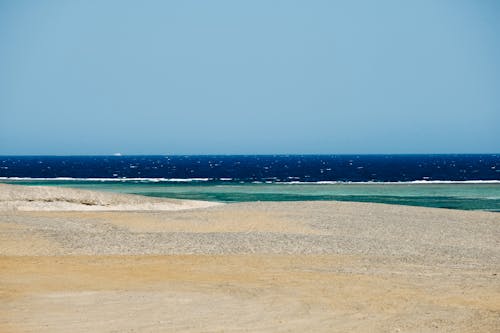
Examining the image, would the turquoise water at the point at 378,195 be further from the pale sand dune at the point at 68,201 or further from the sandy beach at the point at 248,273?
the sandy beach at the point at 248,273

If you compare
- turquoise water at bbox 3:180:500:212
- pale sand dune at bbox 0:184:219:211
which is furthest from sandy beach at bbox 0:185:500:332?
turquoise water at bbox 3:180:500:212

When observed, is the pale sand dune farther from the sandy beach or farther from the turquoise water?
the turquoise water

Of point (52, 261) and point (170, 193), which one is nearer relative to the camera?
point (52, 261)

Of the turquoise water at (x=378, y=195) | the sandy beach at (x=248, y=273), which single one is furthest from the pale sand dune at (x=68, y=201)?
the turquoise water at (x=378, y=195)

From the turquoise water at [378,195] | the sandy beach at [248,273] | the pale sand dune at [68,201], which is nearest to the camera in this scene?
the sandy beach at [248,273]

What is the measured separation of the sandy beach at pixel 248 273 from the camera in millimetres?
12125

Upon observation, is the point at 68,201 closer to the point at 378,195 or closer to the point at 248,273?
the point at 248,273

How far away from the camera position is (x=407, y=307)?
13.3m

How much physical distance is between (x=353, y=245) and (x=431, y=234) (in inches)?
195

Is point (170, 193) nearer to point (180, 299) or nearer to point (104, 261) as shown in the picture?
point (104, 261)

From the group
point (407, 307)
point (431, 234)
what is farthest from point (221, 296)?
point (431, 234)

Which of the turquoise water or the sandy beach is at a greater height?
the sandy beach

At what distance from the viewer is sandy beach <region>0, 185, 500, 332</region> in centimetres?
1212

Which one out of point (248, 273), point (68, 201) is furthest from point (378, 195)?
point (248, 273)
